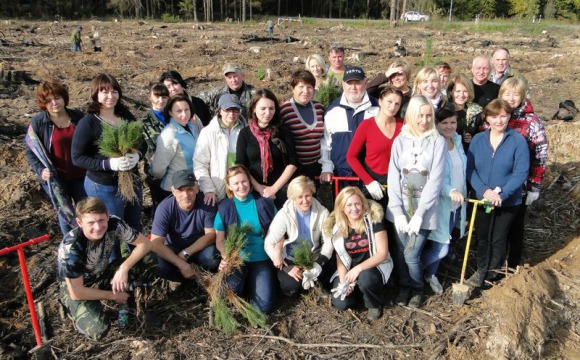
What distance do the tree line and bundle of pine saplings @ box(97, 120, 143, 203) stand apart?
34.4m

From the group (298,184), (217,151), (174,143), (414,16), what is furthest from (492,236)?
(414,16)

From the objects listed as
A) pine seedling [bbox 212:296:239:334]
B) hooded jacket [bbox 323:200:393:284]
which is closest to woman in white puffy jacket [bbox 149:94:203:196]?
pine seedling [bbox 212:296:239:334]

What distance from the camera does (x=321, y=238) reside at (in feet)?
13.4

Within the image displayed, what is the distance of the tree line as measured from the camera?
40.7 meters

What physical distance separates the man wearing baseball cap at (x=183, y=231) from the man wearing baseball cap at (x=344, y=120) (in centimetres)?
124

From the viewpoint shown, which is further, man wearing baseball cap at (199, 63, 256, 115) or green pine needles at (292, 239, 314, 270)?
man wearing baseball cap at (199, 63, 256, 115)

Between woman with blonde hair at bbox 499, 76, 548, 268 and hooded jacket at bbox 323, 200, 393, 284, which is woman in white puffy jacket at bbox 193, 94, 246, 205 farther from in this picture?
woman with blonde hair at bbox 499, 76, 548, 268

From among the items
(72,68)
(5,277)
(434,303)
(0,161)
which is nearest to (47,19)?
(72,68)

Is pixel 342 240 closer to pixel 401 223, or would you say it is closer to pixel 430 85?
pixel 401 223

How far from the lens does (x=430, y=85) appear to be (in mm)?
4363

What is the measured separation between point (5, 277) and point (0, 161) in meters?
3.26

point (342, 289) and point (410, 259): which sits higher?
point (410, 259)

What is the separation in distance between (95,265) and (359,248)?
2235 mm

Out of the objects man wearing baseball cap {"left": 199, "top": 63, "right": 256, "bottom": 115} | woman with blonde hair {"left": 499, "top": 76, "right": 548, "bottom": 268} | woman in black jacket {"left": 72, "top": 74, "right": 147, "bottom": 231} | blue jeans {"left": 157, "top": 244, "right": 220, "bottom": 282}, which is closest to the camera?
woman in black jacket {"left": 72, "top": 74, "right": 147, "bottom": 231}
